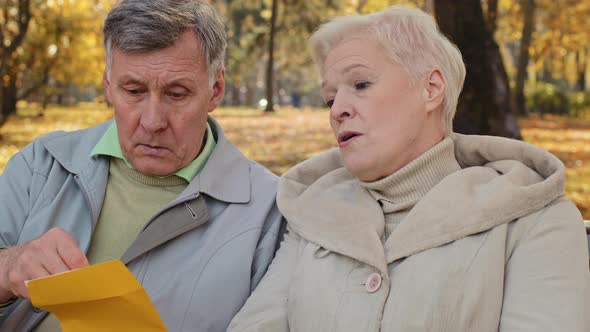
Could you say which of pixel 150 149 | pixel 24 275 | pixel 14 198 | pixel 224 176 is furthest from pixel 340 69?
pixel 14 198

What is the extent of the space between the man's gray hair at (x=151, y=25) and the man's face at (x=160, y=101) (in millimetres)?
25

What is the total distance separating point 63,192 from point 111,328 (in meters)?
0.81

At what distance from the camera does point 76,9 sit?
2230 centimetres

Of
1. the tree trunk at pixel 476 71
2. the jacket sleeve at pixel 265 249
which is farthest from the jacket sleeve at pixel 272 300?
the tree trunk at pixel 476 71

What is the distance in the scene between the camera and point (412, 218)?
239 centimetres

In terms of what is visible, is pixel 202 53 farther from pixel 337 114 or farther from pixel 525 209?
pixel 525 209

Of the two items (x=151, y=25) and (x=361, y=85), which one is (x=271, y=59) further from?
(x=361, y=85)

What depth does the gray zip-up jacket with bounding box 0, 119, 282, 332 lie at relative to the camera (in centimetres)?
274

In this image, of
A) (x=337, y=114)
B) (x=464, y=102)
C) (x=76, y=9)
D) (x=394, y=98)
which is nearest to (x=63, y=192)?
(x=337, y=114)

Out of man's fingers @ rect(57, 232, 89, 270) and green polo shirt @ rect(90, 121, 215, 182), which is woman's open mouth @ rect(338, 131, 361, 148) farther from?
man's fingers @ rect(57, 232, 89, 270)

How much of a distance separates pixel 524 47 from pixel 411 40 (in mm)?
24852

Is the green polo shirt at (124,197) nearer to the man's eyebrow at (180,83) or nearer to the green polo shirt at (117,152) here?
the green polo shirt at (117,152)

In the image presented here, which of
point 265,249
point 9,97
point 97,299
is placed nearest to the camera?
point 97,299

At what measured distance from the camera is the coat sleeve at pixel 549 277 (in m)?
2.13
